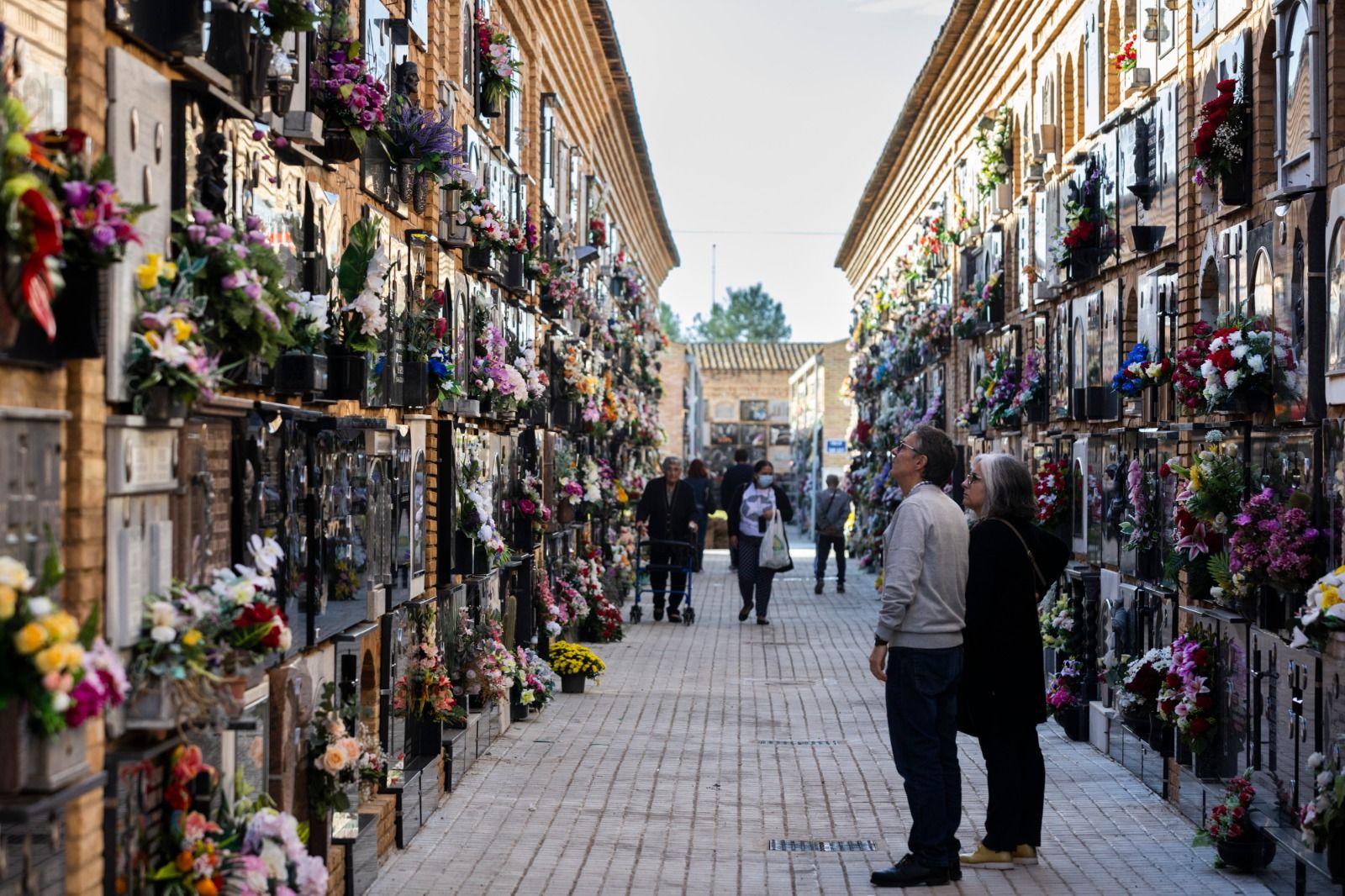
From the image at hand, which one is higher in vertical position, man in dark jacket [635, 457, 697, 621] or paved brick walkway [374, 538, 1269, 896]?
man in dark jacket [635, 457, 697, 621]

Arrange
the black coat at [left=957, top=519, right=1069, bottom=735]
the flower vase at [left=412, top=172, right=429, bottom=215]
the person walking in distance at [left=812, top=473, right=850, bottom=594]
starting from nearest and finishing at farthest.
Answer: the black coat at [left=957, top=519, right=1069, bottom=735] < the flower vase at [left=412, top=172, right=429, bottom=215] < the person walking in distance at [left=812, top=473, right=850, bottom=594]

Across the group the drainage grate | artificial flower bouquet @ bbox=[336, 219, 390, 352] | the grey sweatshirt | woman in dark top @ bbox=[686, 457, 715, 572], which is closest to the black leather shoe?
the drainage grate

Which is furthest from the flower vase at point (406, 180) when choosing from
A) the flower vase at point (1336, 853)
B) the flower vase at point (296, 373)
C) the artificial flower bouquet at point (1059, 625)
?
the artificial flower bouquet at point (1059, 625)

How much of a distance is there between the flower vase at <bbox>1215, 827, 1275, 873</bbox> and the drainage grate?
5.30ft

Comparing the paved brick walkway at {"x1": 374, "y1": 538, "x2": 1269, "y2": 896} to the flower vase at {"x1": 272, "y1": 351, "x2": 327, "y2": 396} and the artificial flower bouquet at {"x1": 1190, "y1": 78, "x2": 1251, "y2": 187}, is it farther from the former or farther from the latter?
the artificial flower bouquet at {"x1": 1190, "y1": 78, "x2": 1251, "y2": 187}

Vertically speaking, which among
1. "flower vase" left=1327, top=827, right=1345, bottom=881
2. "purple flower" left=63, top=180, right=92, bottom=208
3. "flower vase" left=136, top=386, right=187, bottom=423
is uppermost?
"purple flower" left=63, top=180, right=92, bottom=208

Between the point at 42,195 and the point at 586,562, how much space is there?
14720mm

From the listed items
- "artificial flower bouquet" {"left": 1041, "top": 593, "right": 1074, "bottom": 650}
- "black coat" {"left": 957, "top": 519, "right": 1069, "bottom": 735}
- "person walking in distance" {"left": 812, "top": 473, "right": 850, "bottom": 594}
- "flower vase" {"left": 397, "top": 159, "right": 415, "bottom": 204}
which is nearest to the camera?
"black coat" {"left": 957, "top": 519, "right": 1069, "bottom": 735}

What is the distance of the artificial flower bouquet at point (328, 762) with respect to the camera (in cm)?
680

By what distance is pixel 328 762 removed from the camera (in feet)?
22.2

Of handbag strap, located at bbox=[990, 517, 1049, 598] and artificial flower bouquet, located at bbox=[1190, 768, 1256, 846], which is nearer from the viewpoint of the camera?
artificial flower bouquet, located at bbox=[1190, 768, 1256, 846]

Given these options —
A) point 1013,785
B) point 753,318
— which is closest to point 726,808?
point 1013,785

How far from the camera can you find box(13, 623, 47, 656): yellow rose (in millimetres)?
3836

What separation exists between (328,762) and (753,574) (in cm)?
1397
